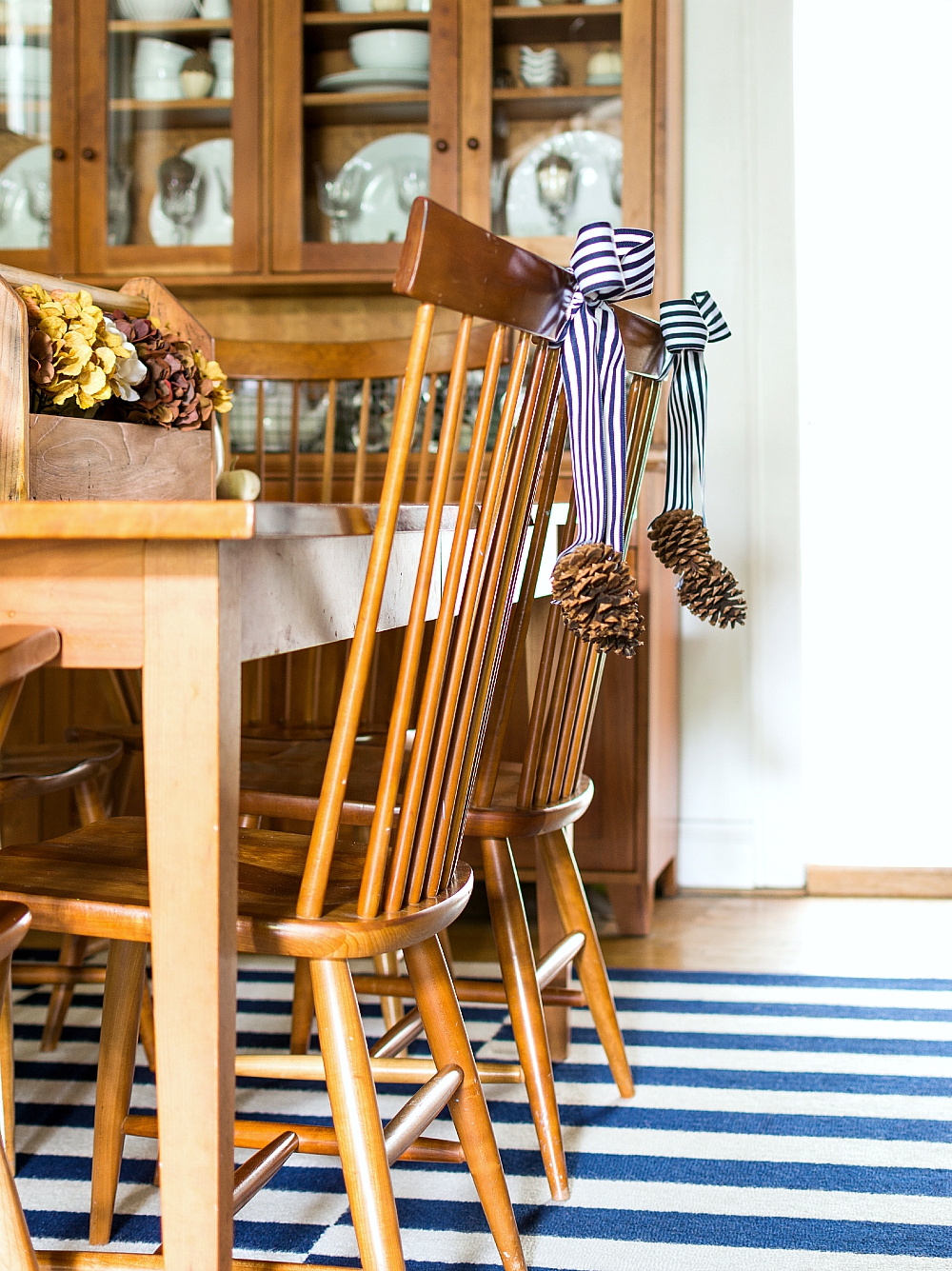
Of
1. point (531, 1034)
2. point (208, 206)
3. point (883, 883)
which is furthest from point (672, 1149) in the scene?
point (208, 206)

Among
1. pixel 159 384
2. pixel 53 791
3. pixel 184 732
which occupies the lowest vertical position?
pixel 53 791

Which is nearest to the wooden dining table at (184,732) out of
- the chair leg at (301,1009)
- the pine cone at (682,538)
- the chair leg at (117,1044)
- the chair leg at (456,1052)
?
the chair leg at (456,1052)

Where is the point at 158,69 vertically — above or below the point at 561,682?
above

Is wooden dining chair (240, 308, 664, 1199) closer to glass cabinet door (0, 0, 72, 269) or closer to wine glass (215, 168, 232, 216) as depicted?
wine glass (215, 168, 232, 216)

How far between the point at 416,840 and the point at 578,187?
1.94m

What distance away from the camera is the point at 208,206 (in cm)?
269

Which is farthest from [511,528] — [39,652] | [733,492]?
[733,492]

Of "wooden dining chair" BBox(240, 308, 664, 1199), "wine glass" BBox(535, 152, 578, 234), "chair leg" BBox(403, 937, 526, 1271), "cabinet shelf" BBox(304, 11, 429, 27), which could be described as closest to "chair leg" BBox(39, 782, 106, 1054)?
"wooden dining chair" BBox(240, 308, 664, 1199)

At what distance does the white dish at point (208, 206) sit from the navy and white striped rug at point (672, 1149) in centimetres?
162

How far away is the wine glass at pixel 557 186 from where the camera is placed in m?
2.57

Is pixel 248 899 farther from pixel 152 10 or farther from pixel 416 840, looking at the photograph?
pixel 152 10

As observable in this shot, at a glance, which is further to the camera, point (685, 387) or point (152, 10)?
point (152, 10)

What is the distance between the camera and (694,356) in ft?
4.49

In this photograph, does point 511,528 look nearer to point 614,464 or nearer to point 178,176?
point 614,464
